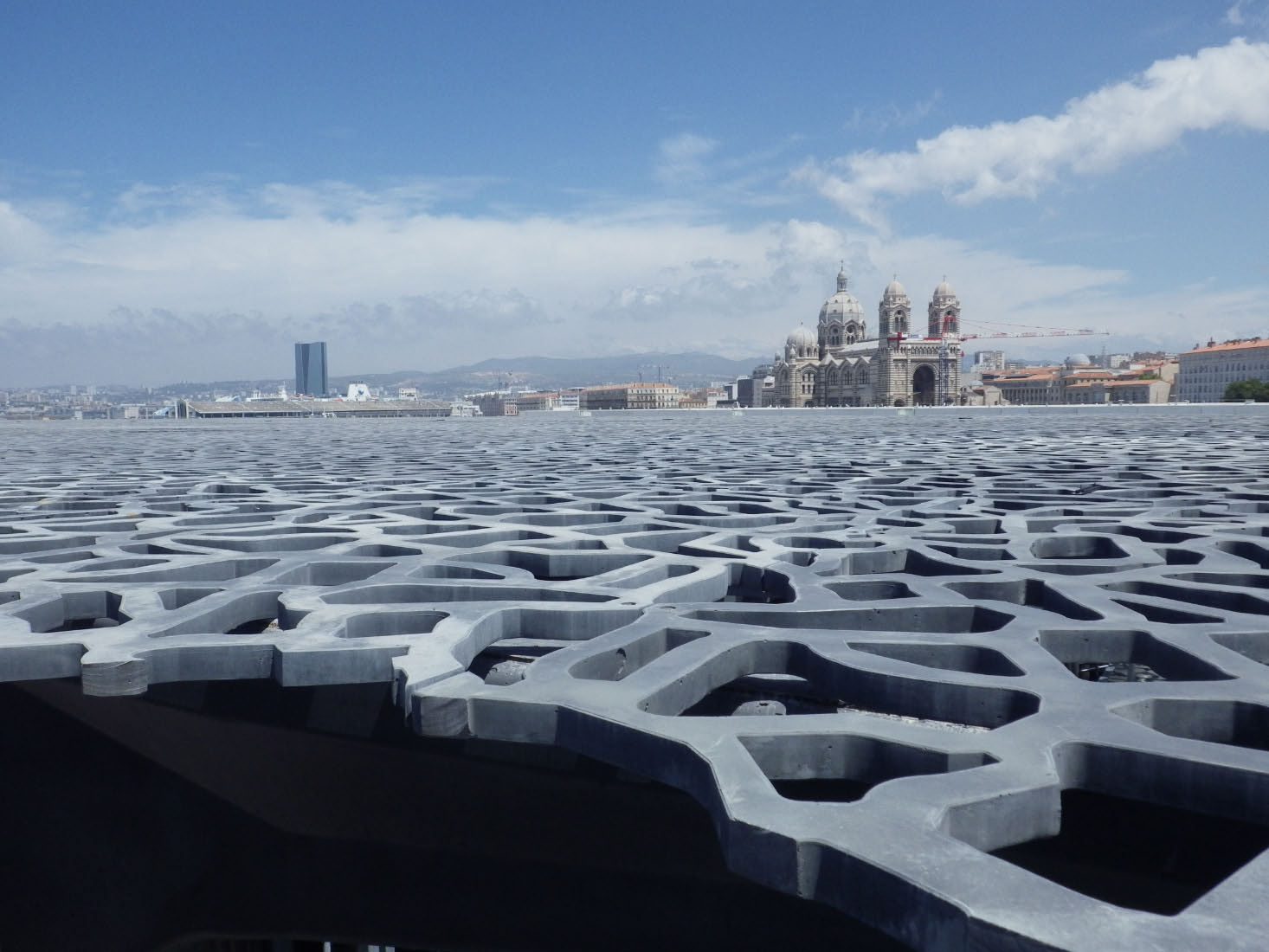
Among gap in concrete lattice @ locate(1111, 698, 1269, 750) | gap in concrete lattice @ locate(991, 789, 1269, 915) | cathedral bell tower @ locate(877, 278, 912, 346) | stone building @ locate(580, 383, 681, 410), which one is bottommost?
gap in concrete lattice @ locate(991, 789, 1269, 915)

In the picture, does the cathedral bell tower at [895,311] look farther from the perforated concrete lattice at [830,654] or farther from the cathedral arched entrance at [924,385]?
the perforated concrete lattice at [830,654]

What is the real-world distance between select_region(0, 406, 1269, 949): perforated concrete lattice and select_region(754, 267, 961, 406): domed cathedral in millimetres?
106054

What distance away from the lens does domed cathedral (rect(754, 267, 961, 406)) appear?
366 ft

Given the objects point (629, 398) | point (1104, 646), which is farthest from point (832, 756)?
point (629, 398)

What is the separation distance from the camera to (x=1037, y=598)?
15.7ft

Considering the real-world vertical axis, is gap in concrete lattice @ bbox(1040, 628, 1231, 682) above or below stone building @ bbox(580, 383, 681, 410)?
below

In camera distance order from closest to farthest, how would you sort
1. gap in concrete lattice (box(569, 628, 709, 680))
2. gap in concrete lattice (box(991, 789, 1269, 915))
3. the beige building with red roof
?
gap in concrete lattice (box(991, 789, 1269, 915)) < gap in concrete lattice (box(569, 628, 709, 680)) < the beige building with red roof

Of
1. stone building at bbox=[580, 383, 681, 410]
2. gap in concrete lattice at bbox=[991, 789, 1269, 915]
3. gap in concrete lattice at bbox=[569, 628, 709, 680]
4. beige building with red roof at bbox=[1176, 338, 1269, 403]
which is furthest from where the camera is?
stone building at bbox=[580, 383, 681, 410]

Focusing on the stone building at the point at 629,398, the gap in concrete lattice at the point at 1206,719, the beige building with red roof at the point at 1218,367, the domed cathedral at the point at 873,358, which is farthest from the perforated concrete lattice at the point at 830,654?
the stone building at the point at 629,398

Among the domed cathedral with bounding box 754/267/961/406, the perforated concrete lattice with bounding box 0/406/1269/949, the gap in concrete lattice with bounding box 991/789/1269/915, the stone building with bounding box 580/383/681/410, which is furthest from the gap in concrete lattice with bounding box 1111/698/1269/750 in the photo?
the stone building with bounding box 580/383/681/410

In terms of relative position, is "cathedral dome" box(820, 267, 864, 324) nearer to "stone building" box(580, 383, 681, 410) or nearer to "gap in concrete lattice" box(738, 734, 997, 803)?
"stone building" box(580, 383, 681, 410)

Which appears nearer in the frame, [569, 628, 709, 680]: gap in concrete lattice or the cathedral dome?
[569, 628, 709, 680]: gap in concrete lattice

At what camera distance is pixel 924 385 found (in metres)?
115

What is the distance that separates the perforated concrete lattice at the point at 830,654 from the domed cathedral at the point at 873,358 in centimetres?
10605
